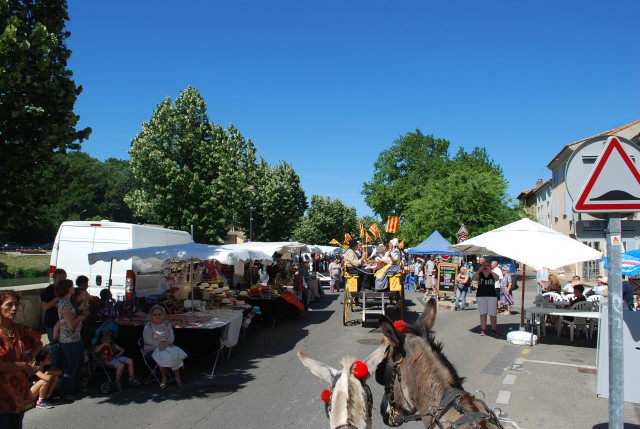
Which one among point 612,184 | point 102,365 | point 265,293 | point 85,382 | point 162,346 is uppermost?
point 612,184

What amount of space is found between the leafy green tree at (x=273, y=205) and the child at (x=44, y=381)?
37138 millimetres

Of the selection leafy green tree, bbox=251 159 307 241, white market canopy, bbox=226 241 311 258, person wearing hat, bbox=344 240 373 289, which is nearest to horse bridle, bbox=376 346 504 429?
white market canopy, bbox=226 241 311 258

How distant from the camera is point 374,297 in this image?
13281 mm

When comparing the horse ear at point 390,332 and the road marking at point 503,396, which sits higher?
the horse ear at point 390,332

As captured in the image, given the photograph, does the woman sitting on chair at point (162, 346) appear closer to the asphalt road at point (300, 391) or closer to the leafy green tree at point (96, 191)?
the asphalt road at point (300, 391)

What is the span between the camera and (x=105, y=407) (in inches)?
269

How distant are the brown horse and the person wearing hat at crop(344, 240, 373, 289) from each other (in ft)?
34.3

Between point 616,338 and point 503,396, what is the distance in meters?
4.32

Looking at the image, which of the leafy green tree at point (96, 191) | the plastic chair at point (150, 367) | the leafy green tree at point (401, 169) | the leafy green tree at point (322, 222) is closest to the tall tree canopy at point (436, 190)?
the leafy green tree at point (401, 169)

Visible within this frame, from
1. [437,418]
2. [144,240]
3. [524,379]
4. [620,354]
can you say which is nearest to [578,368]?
[524,379]

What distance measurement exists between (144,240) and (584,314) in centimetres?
1055

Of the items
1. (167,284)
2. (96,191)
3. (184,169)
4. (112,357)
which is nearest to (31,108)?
(112,357)

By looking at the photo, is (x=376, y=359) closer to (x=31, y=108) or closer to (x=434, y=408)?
(x=434, y=408)

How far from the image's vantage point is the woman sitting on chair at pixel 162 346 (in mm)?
7828
